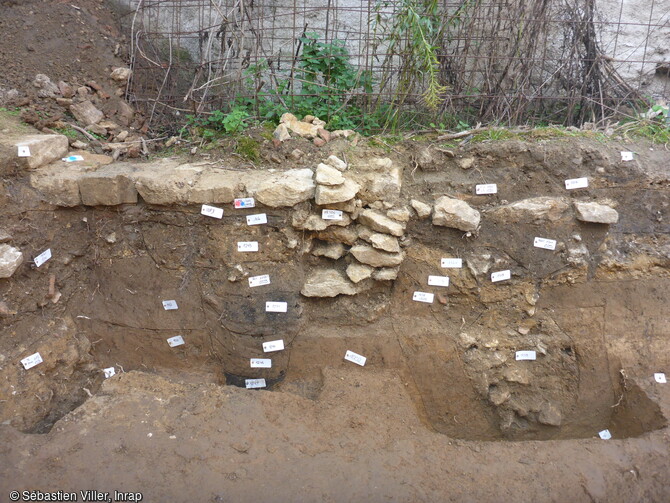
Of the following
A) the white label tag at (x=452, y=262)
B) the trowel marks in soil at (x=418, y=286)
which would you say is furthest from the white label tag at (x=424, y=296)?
the white label tag at (x=452, y=262)

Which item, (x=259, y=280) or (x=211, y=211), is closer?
(x=211, y=211)

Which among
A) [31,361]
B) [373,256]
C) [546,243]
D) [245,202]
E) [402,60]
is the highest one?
[402,60]

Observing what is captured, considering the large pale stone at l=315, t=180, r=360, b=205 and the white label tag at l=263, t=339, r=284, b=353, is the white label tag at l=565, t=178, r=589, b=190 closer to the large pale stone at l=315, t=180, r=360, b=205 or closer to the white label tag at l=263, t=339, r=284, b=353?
the large pale stone at l=315, t=180, r=360, b=205

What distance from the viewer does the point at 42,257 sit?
10.5 ft

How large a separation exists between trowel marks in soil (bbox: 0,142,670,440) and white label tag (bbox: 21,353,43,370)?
9.2 inches

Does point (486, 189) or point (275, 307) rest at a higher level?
point (486, 189)

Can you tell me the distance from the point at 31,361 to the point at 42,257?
0.65 meters

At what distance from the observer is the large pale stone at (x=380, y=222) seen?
3396 millimetres

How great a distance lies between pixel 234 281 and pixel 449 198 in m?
1.60

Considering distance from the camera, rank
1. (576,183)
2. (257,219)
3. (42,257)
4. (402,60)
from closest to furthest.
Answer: (42,257), (257,219), (576,183), (402,60)

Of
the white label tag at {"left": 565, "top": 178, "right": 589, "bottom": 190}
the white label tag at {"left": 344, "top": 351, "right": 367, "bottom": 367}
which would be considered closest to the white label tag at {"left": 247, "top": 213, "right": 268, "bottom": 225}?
the white label tag at {"left": 344, "top": 351, "right": 367, "bottom": 367}

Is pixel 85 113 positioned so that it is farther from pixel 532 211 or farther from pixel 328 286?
pixel 532 211

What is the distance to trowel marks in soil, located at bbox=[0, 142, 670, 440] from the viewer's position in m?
3.41

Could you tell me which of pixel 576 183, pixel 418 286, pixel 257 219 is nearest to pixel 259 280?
pixel 257 219
